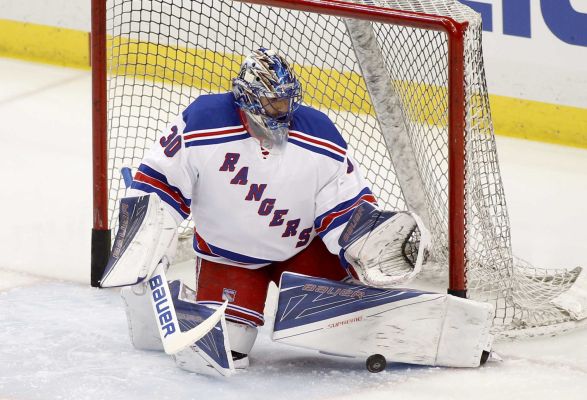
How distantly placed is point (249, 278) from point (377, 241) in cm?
40

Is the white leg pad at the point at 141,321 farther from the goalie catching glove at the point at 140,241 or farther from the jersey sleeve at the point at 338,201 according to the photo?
the jersey sleeve at the point at 338,201

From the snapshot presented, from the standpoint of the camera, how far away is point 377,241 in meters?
3.59

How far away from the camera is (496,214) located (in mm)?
4086

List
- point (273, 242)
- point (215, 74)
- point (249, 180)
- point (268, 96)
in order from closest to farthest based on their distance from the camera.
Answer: point (268, 96)
point (249, 180)
point (273, 242)
point (215, 74)

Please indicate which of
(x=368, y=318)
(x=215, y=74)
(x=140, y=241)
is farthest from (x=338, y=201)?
(x=215, y=74)

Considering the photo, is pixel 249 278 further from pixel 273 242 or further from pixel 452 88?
pixel 452 88

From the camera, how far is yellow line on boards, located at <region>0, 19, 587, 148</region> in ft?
15.5

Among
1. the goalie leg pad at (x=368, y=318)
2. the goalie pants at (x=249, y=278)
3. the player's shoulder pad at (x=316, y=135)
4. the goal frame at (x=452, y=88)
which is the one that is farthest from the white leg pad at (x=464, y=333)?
the player's shoulder pad at (x=316, y=135)

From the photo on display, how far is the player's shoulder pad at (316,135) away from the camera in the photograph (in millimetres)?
3629

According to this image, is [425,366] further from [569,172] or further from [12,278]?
[569,172]

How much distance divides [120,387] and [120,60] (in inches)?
66.5

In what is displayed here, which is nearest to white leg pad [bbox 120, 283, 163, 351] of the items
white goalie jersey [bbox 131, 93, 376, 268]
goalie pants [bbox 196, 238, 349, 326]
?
goalie pants [bbox 196, 238, 349, 326]

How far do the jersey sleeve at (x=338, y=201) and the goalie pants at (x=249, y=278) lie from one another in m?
0.11

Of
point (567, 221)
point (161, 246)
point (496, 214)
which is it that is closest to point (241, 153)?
point (161, 246)
